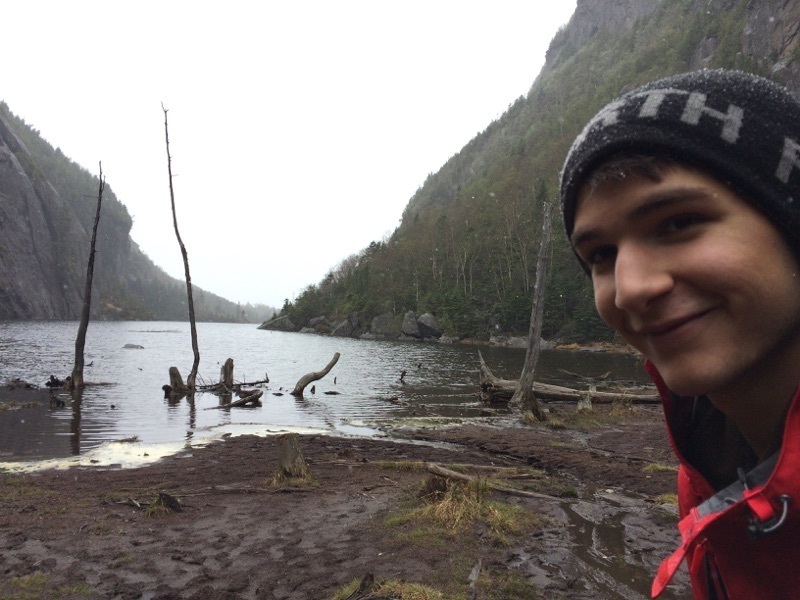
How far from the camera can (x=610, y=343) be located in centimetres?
5375

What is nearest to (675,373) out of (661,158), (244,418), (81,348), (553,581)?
(661,158)

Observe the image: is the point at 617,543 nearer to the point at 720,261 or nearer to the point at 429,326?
the point at 720,261

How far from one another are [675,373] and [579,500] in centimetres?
659

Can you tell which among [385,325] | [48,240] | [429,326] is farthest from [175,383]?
[48,240]

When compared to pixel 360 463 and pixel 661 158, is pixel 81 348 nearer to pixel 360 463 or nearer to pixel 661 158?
pixel 360 463

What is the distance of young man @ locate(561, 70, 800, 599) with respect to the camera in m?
1.07

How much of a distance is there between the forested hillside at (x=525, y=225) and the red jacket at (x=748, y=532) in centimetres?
4690

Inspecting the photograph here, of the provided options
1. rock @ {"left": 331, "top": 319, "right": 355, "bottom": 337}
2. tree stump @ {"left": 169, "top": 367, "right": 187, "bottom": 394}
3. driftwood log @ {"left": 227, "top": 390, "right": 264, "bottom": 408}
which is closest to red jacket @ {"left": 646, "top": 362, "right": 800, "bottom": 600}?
driftwood log @ {"left": 227, "top": 390, "right": 264, "bottom": 408}

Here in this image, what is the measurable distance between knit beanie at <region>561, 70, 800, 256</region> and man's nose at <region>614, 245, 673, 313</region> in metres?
0.24

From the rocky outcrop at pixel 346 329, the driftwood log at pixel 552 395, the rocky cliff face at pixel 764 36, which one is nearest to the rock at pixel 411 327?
the rocky outcrop at pixel 346 329

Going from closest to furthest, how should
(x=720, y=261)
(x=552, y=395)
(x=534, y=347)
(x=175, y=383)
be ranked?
(x=720, y=261) → (x=534, y=347) → (x=552, y=395) → (x=175, y=383)

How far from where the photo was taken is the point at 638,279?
113cm

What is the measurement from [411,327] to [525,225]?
2154 cm

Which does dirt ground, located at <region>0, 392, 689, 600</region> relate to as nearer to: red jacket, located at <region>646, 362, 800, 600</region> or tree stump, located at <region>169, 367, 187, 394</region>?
red jacket, located at <region>646, 362, 800, 600</region>
